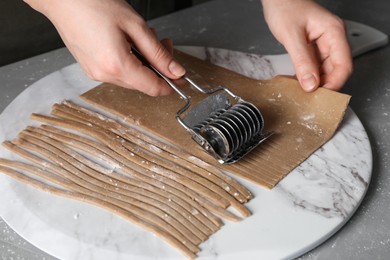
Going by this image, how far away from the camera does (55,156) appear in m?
1.39

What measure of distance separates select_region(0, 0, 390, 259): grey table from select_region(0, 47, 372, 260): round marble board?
0.04 m

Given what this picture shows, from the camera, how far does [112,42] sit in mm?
1312

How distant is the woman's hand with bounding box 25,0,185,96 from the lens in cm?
132

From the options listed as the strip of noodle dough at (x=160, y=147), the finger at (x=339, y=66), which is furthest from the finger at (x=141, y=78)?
the finger at (x=339, y=66)

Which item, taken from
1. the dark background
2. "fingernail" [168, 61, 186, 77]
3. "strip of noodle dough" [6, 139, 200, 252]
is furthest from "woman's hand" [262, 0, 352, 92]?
the dark background

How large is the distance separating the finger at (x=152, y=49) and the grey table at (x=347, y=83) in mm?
486

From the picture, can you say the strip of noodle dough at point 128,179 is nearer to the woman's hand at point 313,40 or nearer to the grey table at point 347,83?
the grey table at point 347,83

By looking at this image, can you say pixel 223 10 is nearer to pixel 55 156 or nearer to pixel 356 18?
pixel 356 18

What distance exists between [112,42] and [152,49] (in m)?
0.10

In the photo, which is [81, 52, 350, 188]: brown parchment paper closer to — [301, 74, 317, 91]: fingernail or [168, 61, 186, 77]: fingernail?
[301, 74, 317, 91]: fingernail

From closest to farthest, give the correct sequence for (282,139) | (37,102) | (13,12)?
(282,139)
(37,102)
(13,12)

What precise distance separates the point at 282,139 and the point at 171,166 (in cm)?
29

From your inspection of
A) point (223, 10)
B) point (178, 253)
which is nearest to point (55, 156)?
point (178, 253)

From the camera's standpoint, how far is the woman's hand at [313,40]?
1570mm
